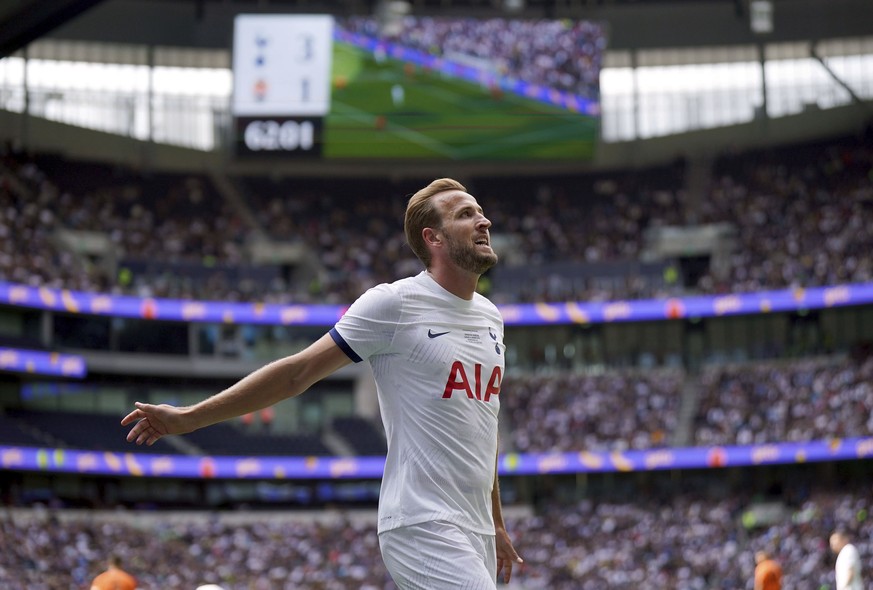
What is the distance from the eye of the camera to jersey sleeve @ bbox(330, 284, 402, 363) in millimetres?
4816

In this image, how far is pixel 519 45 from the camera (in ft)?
173

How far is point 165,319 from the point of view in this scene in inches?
1965

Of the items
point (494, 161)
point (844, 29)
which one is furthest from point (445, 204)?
point (844, 29)

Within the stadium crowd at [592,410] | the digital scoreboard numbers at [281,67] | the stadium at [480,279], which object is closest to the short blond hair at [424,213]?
the stadium at [480,279]

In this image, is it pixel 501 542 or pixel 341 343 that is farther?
pixel 501 542

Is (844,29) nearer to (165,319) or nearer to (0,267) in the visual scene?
(165,319)

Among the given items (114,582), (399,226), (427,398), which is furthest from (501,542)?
(399,226)

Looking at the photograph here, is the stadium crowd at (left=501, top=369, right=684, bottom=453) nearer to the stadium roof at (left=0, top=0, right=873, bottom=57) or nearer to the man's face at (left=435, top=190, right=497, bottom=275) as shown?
the stadium roof at (left=0, top=0, right=873, bottom=57)

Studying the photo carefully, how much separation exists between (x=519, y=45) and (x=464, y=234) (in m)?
49.1

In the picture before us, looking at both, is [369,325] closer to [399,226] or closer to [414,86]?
[414,86]

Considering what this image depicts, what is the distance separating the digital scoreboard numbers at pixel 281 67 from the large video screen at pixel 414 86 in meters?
0.04

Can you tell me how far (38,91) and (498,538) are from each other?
53514 millimetres

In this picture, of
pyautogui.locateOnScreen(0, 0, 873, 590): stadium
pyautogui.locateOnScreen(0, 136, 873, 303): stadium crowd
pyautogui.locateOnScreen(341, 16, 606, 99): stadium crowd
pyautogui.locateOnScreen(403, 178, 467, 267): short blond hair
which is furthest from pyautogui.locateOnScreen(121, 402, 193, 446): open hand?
pyautogui.locateOnScreen(341, 16, 606, 99): stadium crowd

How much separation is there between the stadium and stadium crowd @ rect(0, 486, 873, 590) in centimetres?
17
